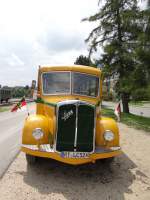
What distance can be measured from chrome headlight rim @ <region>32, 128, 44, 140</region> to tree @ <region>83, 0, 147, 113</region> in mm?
17491

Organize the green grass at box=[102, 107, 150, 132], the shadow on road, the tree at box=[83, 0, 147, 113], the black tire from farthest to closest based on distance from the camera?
the tree at box=[83, 0, 147, 113]
the green grass at box=[102, 107, 150, 132]
the black tire
the shadow on road

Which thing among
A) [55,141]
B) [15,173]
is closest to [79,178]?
[55,141]

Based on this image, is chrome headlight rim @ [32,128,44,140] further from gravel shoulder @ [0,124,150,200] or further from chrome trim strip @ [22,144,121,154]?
gravel shoulder @ [0,124,150,200]

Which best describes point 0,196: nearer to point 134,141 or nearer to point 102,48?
point 134,141

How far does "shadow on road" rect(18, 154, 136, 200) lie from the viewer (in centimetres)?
623

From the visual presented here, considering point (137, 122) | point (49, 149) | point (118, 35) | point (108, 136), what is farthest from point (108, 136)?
point (118, 35)

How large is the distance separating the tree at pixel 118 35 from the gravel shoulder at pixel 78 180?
53.8 ft

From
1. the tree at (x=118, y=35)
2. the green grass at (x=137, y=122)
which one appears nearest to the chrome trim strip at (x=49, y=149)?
the green grass at (x=137, y=122)

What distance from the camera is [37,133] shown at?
736 cm

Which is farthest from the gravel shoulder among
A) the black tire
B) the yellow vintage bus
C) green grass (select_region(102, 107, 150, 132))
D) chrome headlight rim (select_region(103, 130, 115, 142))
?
green grass (select_region(102, 107, 150, 132))

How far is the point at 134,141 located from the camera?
12492mm

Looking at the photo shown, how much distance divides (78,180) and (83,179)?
0.15m

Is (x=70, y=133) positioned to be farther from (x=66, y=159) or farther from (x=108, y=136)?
(x=108, y=136)

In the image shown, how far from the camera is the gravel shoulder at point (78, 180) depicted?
239 inches
